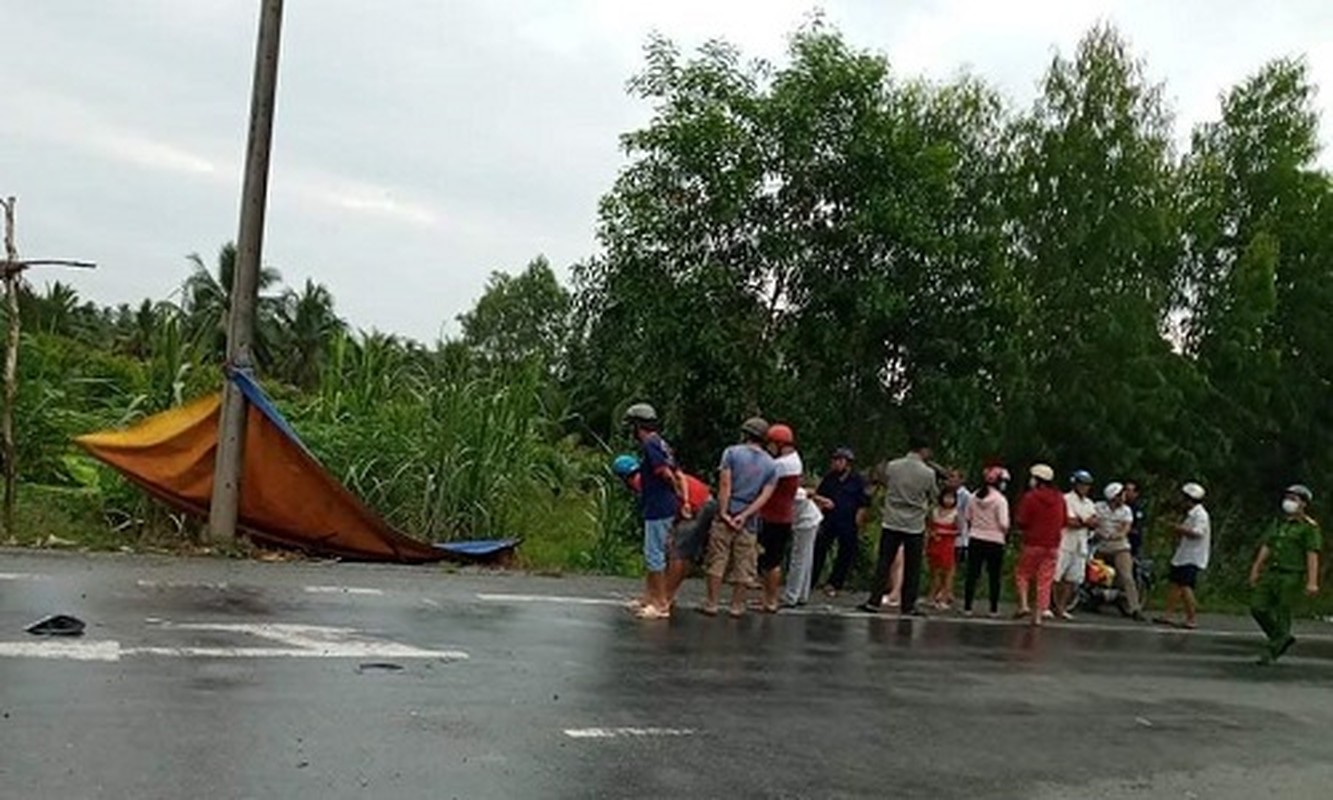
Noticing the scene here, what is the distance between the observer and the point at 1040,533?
614 inches

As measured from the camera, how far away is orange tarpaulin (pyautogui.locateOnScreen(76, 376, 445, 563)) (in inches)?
582

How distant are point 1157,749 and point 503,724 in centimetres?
385

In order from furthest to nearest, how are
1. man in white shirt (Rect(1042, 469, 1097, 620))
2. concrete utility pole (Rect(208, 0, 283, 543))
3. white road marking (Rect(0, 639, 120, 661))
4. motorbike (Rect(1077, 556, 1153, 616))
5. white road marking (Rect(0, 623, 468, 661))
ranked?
motorbike (Rect(1077, 556, 1153, 616)) < man in white shirt (Rect(1042, 469, 1097, 620)) < concrete utility pole (Rect(208, 0, 283, 543)) < white road marking (Rect(0, 623, 468, 661)) < white road marking (Rect(0, 639, 120, 661))

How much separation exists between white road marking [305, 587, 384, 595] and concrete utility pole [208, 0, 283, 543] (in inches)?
107

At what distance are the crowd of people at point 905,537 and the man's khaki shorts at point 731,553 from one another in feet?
0.04

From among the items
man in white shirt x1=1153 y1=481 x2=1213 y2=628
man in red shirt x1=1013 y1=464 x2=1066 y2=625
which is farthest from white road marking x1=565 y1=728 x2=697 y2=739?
man in white shirt x1=1153 y1=481 x2=1213 y2=628

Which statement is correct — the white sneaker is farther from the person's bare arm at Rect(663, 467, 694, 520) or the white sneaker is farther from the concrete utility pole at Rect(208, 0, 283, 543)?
the concrete utility pole at Rect(208, 0, 283, 543)

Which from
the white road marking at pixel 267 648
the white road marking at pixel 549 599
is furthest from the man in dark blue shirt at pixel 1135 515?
the white road marking at pixel 267 648

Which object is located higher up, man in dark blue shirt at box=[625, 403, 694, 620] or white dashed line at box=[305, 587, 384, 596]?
man in dark blue shirt at box=[625, 403, 694, 620]

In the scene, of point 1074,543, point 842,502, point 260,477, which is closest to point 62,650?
point 260,477

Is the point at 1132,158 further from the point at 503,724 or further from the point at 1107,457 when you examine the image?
the point at 503,724

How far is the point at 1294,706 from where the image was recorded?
11.0m

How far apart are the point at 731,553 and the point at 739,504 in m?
0.46

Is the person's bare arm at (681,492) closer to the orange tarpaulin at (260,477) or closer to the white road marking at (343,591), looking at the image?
the white road marking at (343,591)
